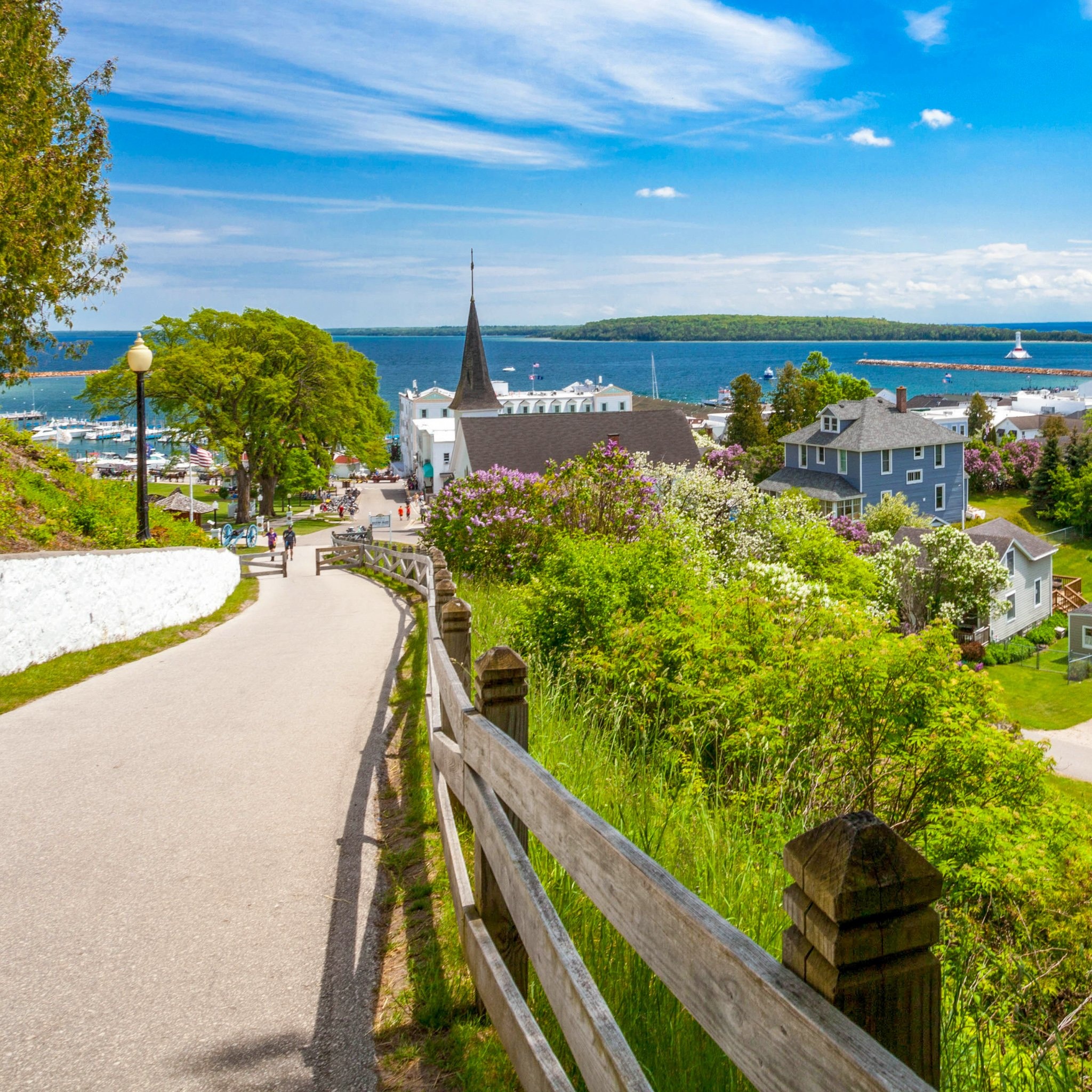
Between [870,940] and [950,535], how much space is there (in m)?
39.4

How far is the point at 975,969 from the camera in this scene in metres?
4.94

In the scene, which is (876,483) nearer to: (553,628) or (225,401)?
(225,401)

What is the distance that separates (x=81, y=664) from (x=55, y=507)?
578 cm

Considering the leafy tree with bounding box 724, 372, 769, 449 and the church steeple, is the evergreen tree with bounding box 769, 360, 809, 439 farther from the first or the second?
the church steeple

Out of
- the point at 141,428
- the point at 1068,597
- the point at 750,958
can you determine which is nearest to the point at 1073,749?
the point at 1068,597

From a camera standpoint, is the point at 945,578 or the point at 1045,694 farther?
the point at 945,578

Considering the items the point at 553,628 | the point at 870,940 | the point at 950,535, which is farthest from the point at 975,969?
the point at 950,535

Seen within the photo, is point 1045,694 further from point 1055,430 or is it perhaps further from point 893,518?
point 1055,430

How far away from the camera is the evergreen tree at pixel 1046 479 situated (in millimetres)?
63562

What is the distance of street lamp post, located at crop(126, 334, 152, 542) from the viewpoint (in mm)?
15133

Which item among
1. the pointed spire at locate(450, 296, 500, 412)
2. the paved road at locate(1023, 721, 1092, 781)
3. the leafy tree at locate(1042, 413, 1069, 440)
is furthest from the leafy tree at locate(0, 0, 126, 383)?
the leafy tree at locate(1042, 413, 1069, 440)

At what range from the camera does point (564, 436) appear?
151 ft

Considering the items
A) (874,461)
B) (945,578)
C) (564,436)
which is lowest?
(945,578)

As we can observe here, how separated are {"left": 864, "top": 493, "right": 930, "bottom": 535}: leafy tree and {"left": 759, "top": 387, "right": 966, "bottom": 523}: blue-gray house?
345cm
